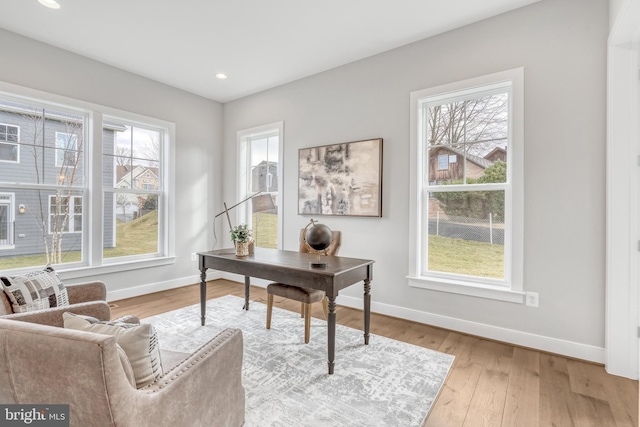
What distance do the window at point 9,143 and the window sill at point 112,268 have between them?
1.22m

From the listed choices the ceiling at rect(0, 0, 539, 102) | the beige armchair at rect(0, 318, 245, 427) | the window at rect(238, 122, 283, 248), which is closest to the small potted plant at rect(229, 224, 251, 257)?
the window at rect(238, 122, 283, 248)

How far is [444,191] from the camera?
304 centimetres

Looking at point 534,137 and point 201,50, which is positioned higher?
point 201,50

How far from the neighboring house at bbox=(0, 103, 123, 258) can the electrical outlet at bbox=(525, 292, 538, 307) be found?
4564 millimetres

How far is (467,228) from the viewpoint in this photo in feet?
9.59

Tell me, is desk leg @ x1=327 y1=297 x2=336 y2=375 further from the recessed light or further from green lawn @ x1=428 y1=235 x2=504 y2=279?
the recessed light

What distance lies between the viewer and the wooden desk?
2107 mm

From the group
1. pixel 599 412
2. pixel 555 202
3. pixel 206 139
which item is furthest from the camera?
pixel 206 139

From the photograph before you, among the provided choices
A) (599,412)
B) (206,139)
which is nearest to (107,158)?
(206,139)

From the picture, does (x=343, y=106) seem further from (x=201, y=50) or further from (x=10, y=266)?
(x=10, y=266)

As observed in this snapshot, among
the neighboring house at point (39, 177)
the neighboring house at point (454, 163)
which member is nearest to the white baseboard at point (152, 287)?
the neighboring house at point (39, 177)

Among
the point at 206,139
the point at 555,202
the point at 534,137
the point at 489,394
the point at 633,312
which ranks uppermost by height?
the point at 206,139

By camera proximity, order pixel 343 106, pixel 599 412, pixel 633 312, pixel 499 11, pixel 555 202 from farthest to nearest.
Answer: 1. pixel 343 106
2. pixel 499 11
3. pixel 555 202
4. pixel 633 312
5. pixel 599 412

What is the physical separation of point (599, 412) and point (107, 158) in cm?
493
